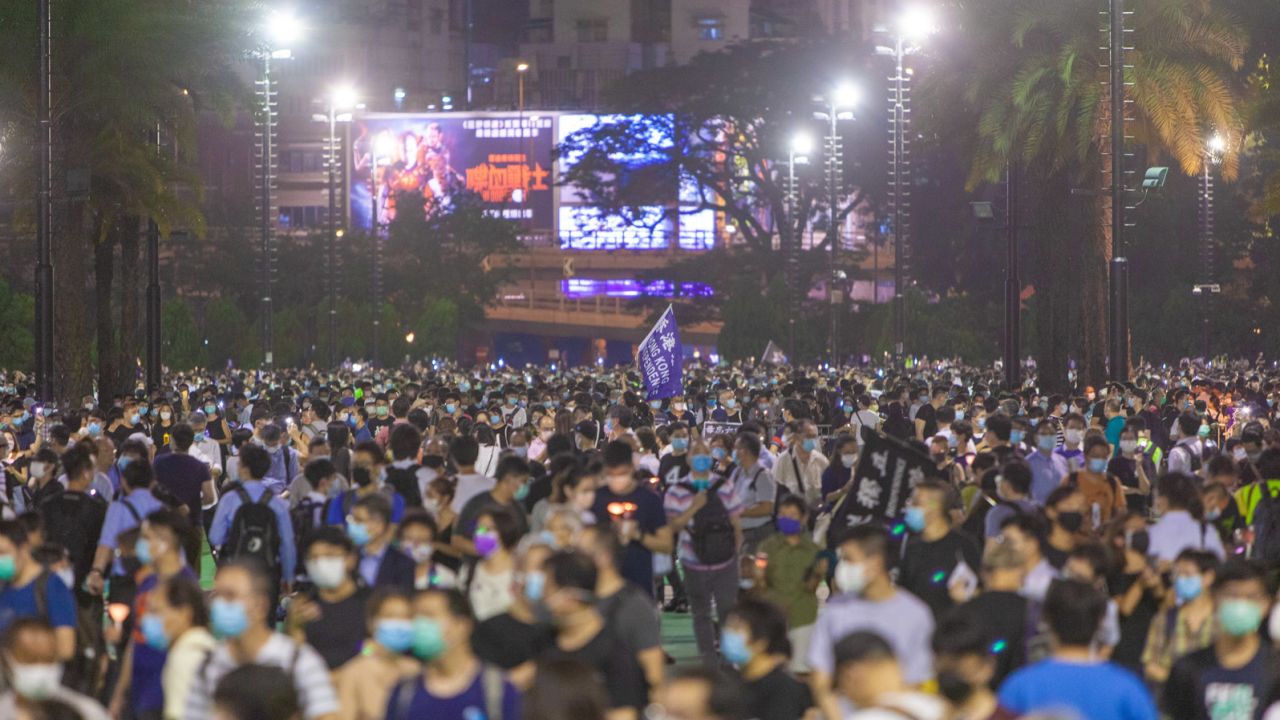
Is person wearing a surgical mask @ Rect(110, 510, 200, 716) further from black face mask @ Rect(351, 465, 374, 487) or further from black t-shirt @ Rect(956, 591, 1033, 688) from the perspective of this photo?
black t-shirt @ Rect(956, 591, 1033, 688)

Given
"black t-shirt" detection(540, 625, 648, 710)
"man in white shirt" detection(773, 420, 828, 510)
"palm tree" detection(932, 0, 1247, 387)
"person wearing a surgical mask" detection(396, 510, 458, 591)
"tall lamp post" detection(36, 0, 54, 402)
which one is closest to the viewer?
"black t-shirt" detection(540, 625, 648, 710)

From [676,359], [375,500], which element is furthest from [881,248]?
[375,500]

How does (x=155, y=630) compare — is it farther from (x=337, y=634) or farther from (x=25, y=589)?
(x=25, y=589)

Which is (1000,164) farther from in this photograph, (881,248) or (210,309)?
(881,248)

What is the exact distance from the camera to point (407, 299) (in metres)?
85.4

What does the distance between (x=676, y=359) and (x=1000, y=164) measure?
32.8ft

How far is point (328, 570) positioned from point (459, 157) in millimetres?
105032

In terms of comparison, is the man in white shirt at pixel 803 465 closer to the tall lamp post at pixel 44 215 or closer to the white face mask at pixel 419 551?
the white face mask at pixel 419 551

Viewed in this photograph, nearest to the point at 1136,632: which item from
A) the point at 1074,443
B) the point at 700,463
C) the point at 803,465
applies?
the point at 700,463

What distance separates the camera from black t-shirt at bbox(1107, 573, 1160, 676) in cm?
1019

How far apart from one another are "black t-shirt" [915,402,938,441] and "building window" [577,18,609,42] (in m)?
106

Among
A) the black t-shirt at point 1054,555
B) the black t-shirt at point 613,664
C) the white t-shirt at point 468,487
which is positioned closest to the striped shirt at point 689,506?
the white t-shirt at point 468,487

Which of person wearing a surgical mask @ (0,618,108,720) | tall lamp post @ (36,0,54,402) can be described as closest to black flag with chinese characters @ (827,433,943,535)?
person wearing a surgical mask @ (0,618,108,720)

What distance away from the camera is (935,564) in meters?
10.2
